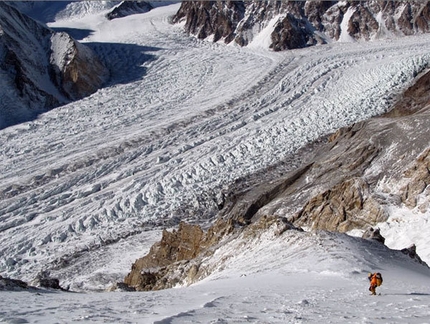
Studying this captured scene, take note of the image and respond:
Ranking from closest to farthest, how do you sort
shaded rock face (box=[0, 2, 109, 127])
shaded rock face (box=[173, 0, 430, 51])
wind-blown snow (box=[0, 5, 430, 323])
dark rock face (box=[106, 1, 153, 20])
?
wind-blown snow (box=[0, 5, 430, 323]) → shaded rock face (box=[0, 2, 109, 127]) → shaded rock face (box=[173, 0, 430, 51]) → dark rock face (box=[106, 1, 153, 20])

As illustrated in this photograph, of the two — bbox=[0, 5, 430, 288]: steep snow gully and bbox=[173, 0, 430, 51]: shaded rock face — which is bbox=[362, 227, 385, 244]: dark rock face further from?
bbox=[173, 0, 430, 51]: shaded rock face

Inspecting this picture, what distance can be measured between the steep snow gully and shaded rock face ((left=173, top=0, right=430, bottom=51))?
3.62m

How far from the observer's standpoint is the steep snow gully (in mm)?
23281

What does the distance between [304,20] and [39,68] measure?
26.4 meters

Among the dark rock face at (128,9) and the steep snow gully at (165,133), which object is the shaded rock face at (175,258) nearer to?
the steep snow gully at (165,133)

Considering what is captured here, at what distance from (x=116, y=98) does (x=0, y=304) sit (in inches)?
1261

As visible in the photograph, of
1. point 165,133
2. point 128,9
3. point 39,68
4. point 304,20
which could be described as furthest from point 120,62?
point 128,9

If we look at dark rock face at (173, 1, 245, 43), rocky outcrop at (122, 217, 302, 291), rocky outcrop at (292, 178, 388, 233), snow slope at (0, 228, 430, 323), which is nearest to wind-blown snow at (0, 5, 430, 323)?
snow slope at (0, 228, 430, 323)

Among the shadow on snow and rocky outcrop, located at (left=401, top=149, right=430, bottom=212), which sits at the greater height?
the shadow on snow

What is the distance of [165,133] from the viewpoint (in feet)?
105

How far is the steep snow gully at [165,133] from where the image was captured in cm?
2328

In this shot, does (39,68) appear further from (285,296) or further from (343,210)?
(285,296)

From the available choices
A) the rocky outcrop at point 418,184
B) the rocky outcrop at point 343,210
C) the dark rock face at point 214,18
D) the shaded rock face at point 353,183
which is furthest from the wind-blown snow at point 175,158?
the rocky outcrop at point 418,184

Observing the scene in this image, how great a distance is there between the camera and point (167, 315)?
271 inches
